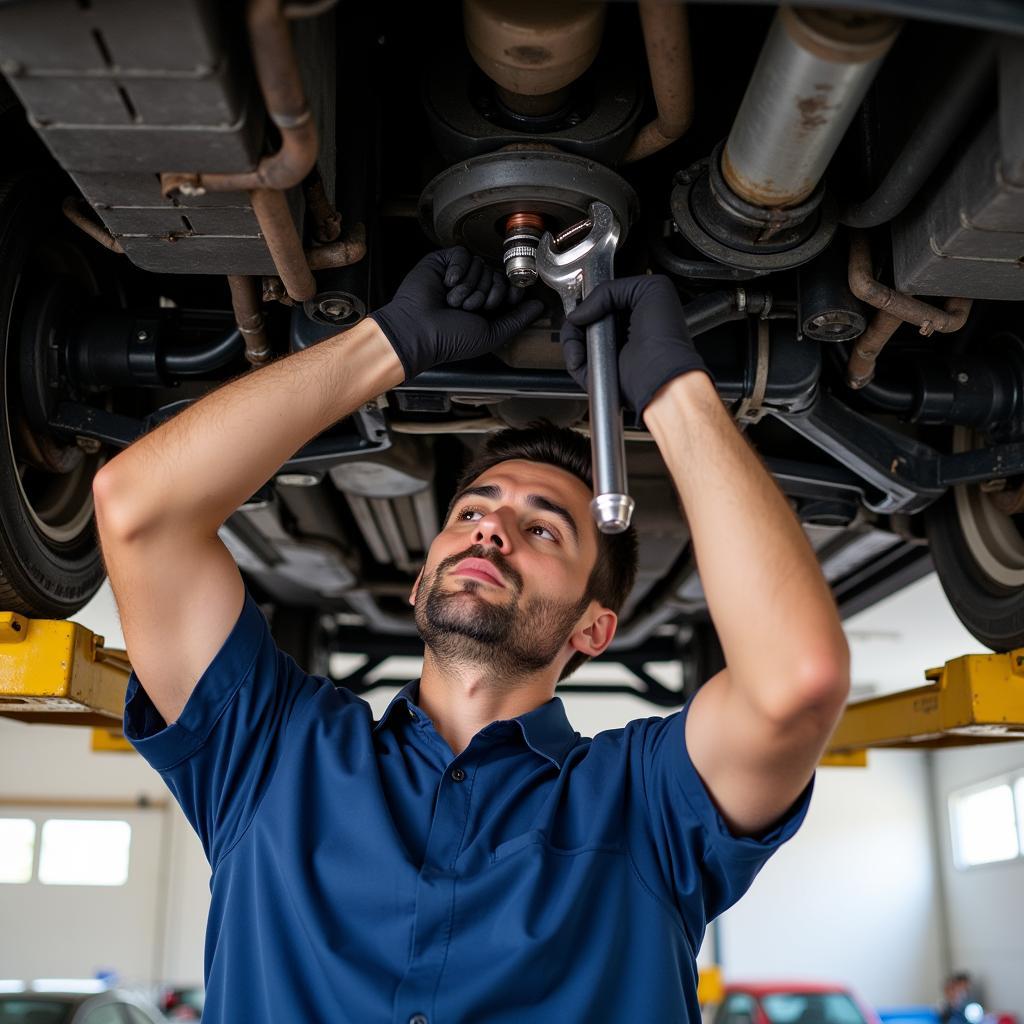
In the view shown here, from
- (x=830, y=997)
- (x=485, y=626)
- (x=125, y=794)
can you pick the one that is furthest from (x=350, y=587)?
(x=125, y=794)

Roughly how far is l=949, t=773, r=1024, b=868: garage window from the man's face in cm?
1023

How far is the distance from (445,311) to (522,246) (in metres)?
0.14

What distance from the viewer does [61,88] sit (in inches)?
40.0

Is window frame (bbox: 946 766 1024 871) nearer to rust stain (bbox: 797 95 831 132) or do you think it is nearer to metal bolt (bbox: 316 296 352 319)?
metal bolt (bbox: 316 296 352 319)

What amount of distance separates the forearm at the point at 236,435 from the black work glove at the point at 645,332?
0.95 ft

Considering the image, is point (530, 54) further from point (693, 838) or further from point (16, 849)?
point (16, 849)

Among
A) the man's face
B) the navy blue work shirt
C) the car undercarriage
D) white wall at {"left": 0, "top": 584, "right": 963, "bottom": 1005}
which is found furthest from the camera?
white wall at {"left": 0, "top": 584, "right": 963, "bottom": 1005}

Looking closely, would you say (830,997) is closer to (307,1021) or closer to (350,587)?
(350,587)

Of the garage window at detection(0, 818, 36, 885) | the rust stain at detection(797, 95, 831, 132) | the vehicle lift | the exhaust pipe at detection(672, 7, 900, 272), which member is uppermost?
the exhaust pipe at detection(672, 7, 900, 272)

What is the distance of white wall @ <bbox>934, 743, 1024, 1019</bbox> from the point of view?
10.8m

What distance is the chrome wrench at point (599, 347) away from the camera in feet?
3.73

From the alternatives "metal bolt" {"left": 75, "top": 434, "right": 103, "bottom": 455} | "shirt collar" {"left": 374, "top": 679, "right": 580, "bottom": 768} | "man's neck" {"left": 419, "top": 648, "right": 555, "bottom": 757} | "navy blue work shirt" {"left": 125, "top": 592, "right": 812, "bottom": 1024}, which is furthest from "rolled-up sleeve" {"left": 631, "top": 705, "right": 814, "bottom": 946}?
"metal bolt" {"left": 75, "top": 434, "right": 103, "bottom": 455}

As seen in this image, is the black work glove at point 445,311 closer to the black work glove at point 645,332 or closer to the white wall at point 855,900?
the black work glove at point 645,332

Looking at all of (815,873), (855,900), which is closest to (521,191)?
(815,873)
